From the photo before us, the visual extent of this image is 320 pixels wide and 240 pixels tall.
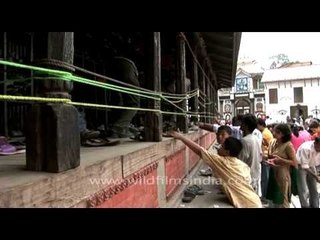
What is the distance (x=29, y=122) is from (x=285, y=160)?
516cm

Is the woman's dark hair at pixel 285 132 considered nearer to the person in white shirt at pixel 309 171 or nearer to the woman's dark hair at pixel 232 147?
the person in white shirt at pixel 309 171

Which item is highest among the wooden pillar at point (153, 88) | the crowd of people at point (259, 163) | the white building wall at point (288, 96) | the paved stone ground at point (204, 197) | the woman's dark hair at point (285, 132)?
the white building wall at point (288, 96)

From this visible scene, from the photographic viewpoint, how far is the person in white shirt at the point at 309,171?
7.31m

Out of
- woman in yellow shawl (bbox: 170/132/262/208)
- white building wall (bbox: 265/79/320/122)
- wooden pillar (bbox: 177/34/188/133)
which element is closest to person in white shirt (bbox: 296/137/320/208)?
wooden pillar (bbox: 177/34/188/133)

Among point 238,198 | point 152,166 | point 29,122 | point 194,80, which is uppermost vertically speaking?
point 194,80

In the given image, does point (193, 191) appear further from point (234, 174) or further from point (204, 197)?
point (234, 174)

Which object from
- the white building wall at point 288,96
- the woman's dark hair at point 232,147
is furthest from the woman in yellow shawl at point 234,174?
the white building wall at point 288,96

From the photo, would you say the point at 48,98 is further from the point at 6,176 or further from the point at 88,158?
the point at 88,158

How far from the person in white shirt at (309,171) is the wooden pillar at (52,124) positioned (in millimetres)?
6005

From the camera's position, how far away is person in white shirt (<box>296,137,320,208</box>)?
7312mm

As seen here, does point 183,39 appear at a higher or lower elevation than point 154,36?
higher

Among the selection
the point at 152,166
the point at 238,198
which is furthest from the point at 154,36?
the point at 238,198
